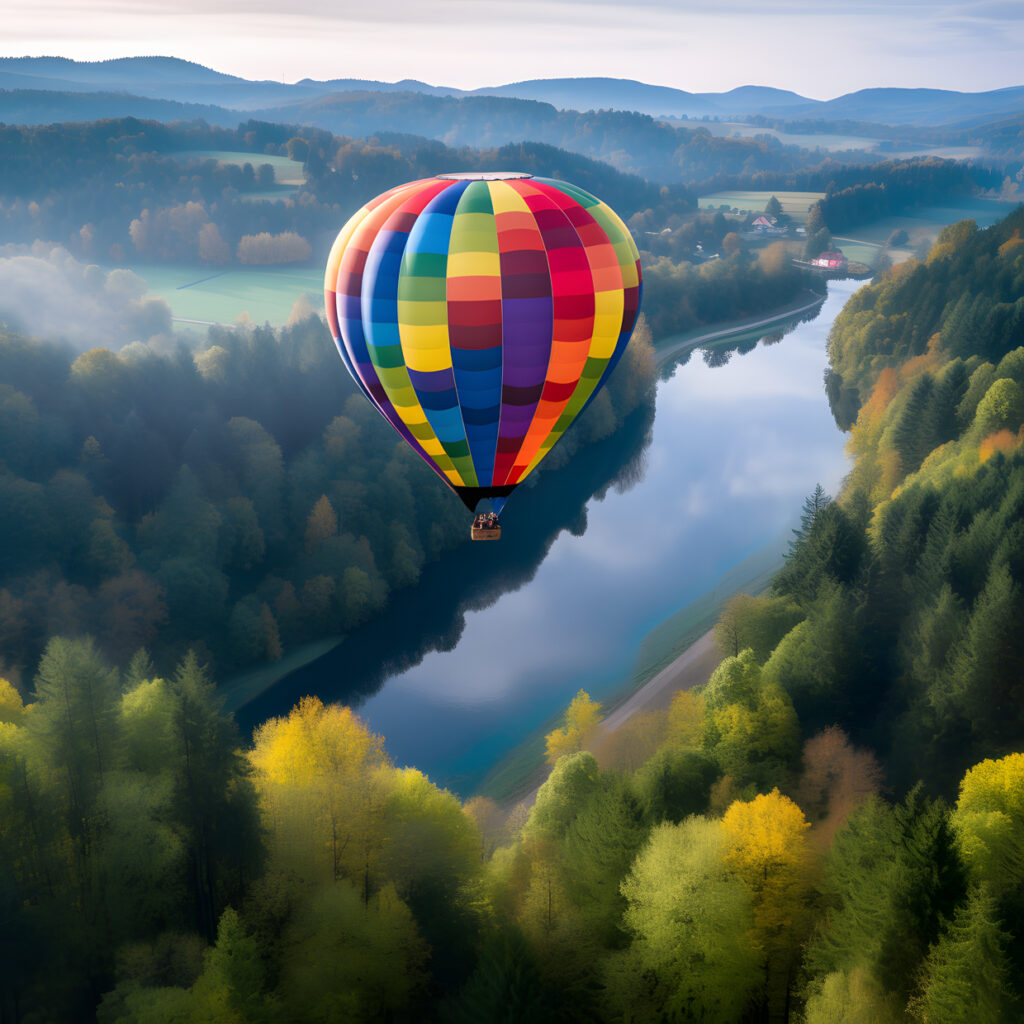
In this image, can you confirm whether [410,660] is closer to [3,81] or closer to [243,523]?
[243,523]

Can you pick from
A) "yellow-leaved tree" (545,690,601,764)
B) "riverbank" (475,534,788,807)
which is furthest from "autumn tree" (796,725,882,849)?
"riverbank" (475,534,788,807)

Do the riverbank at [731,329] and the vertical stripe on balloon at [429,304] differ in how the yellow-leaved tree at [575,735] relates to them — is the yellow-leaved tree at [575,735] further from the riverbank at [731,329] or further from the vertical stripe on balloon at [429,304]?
the riverbank at [731,329]

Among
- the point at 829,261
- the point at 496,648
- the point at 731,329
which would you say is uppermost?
the point at 829,261

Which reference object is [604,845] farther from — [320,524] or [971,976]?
[320,524]

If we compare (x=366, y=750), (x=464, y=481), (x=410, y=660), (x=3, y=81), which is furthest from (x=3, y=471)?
(x=3, y=81)

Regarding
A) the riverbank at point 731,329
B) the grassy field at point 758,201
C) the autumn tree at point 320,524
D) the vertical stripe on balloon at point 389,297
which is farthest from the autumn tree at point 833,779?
the grassy field at point 758,201

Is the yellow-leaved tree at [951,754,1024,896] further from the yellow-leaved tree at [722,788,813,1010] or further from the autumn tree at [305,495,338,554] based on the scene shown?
the autumn tree at [305,495,338,554]

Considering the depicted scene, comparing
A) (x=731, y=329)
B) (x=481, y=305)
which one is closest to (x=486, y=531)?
(x=481, y=305)
